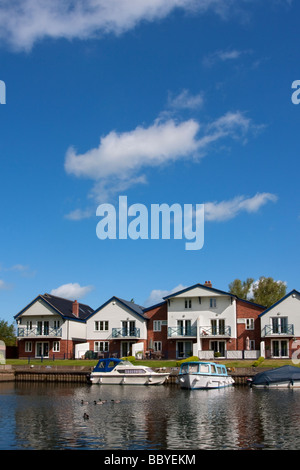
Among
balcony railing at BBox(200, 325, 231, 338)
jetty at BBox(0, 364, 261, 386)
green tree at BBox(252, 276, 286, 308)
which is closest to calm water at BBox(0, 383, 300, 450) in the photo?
jetty at BBox(0, 364, 261, 386)

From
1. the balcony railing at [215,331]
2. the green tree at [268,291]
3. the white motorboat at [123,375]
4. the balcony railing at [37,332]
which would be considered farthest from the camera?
the green tree at [268,291]

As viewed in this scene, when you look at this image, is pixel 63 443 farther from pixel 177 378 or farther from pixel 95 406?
pixel 177 378

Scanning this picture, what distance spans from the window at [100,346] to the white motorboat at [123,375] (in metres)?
18.0

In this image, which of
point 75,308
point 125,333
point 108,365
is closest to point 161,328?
point 125,333

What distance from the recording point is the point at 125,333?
70938mm

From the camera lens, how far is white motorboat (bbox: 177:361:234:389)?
47.3 meters

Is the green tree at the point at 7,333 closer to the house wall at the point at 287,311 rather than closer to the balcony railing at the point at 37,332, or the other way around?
the balcony railing at the point at 37,332

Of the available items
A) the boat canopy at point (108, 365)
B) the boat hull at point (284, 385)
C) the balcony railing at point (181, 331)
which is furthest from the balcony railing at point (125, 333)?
the boat hull at point (284, 385)

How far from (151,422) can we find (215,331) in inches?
1675

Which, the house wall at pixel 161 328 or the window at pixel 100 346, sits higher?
the house wall at pixel 161 328

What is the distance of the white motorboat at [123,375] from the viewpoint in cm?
5175

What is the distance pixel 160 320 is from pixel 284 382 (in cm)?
2571

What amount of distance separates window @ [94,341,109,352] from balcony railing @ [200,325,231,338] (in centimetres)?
1307

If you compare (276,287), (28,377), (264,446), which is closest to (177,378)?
(28,377)
